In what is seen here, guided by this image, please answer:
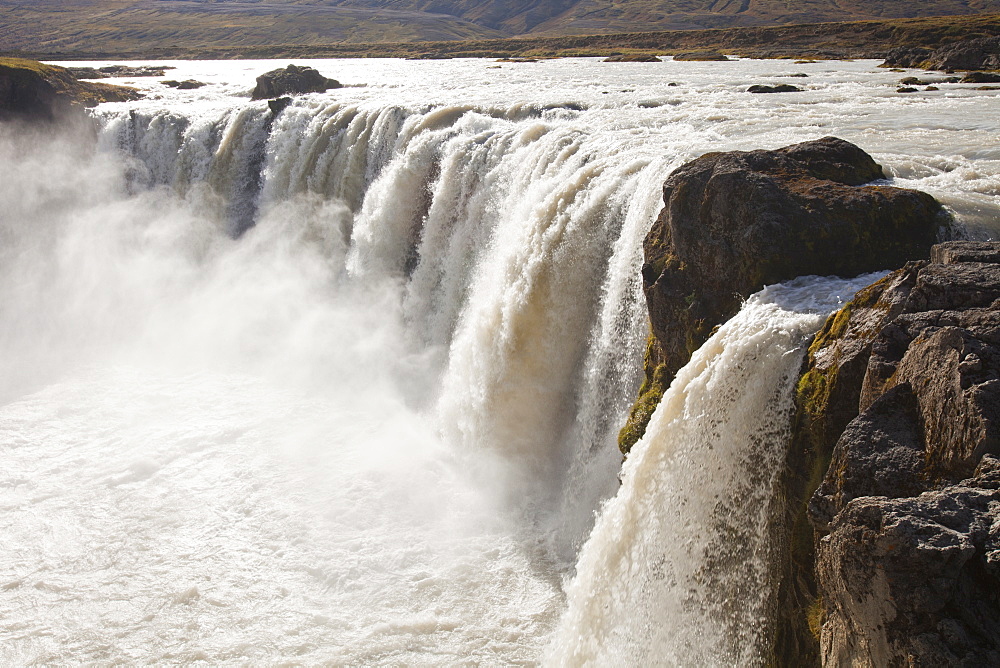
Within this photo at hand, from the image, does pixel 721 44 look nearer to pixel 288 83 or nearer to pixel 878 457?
pixel 288 83

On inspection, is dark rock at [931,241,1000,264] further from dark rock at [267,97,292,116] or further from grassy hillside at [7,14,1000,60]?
grassy hillside at [7,14,1000,60]

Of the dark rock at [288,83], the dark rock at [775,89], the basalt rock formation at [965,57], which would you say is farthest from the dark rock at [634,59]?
the dark rock at [775,89]


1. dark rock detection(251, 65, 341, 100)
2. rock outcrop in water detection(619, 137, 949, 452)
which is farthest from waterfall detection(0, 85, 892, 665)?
dark rock detection(251, 65, 341, 100)

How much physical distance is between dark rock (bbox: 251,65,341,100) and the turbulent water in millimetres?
6483

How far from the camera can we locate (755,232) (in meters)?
7.07

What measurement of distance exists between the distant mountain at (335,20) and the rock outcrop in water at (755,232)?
9047cm

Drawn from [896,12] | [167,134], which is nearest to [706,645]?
[167,134]

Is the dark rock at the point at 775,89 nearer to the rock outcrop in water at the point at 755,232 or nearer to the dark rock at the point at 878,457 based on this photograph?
the rock outcrop in water at the point at 755,232

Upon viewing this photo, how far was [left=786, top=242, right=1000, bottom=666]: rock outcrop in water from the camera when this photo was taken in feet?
11.6

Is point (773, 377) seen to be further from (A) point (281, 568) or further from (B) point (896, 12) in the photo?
(B) point (896, 12)

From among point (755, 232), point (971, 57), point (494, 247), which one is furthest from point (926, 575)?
point (971, 57)

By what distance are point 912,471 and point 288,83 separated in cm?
2676

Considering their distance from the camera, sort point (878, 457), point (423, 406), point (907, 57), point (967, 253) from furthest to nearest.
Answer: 1. point (907, 57)
2. point (423, 406)
3. point (967, 253)
4. point (878, 457)

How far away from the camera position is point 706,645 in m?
5.49
